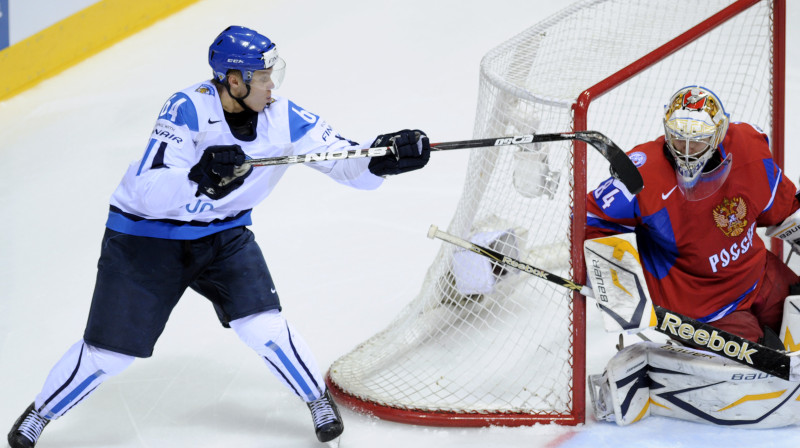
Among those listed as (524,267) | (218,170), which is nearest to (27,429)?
(218,170)

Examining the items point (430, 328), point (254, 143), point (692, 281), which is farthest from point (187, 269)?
point (692, 281)

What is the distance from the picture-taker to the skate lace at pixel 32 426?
9.06 feet

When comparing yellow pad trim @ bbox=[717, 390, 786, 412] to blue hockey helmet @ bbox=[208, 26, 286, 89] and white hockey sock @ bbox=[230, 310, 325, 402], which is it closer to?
white hockey sock @ bbox=[230, 310, 325, 402]

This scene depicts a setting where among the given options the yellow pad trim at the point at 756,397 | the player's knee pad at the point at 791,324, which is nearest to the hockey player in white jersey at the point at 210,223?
the yellow pad trim at the point at 756,397

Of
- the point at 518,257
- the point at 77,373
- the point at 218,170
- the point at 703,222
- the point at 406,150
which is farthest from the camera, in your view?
the point at 518,257

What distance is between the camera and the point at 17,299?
144 inches

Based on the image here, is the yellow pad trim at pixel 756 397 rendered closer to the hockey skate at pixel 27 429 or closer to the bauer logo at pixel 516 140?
the bauer logo at pixel 516 140

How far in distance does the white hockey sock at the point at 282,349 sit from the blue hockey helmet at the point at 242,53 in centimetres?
66

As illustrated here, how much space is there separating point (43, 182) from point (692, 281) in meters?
2.96

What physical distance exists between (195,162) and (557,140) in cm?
94

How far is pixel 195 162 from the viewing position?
262 cm

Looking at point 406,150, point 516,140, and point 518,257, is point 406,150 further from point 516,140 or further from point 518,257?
point 518,257

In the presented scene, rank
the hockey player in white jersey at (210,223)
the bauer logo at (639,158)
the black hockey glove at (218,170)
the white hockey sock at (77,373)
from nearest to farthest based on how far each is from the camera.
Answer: the black hockey glove at (218,170) < the hockey player in white jersey at (210,223) < the white hockey sock at (77,373) < the bauer logo at (639,158)

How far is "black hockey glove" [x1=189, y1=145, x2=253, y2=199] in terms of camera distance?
2.45 m
